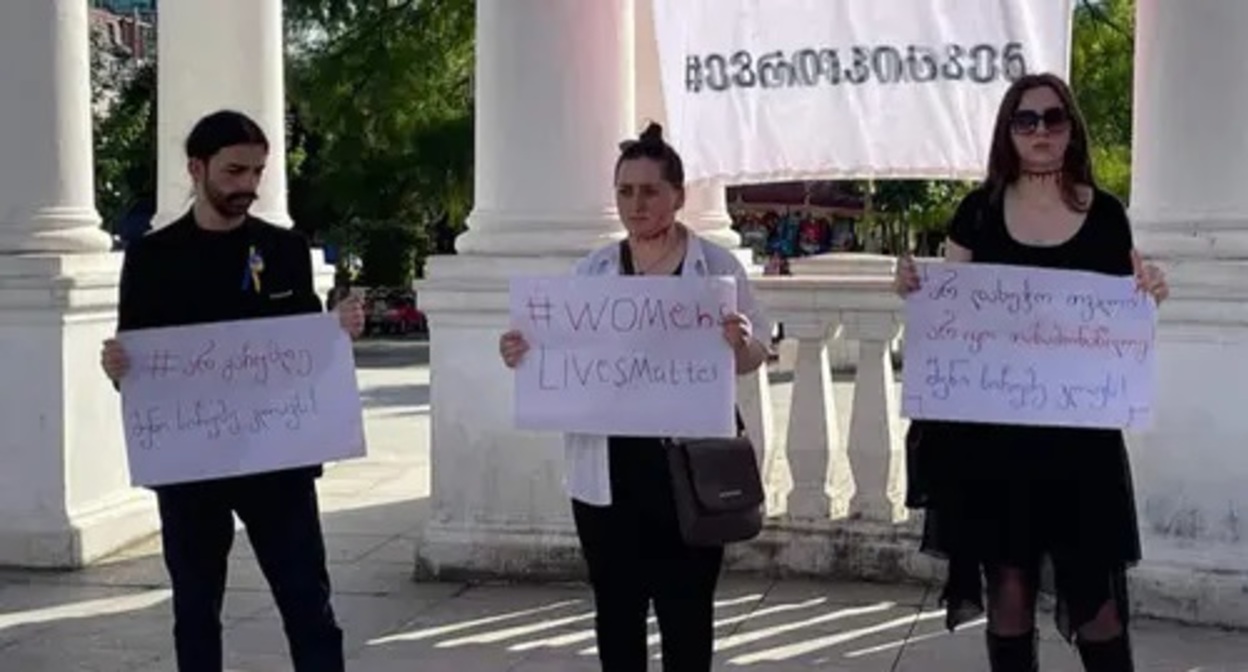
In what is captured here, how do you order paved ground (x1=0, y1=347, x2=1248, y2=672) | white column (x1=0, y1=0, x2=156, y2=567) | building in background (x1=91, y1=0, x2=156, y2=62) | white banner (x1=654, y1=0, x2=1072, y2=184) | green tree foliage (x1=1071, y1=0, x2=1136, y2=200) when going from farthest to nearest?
building in background (x1=91, y1=0, x2=156, y2=62)
green tree foliage (x1=1071, y1=0, x2=1136, y2=200)
white column (x1=0, y1=0, x2=156, y2=567)
white banner (x1=654, y1=0, x2=1072, y2=184)
paved ground (x1=0, y1=347, x2=1248, y2=672)

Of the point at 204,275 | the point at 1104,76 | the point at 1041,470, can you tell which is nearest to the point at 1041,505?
the point at 1041,470

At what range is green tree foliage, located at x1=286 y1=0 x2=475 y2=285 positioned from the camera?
102ft


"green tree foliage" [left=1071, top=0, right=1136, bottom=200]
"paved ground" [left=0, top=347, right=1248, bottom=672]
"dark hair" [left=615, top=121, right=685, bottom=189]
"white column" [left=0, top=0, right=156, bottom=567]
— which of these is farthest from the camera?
"green tree foliage" [left=1071, top=0, right=1136, bottom=200]

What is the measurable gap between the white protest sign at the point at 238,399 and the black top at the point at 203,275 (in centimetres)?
4

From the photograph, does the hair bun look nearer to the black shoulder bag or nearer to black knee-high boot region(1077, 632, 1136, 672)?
the black shoulder bag

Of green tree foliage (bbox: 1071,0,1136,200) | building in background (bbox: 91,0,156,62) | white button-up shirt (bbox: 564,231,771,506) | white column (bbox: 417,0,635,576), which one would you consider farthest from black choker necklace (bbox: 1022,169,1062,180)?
building in background (bbox: 91,0,156,62)

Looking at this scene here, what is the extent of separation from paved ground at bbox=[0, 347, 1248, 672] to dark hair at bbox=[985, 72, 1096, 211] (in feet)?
8.30

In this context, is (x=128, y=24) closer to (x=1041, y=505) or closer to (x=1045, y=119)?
(x=1045, y=119)

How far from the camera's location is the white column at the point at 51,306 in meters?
8.78

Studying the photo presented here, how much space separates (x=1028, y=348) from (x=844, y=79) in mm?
3091

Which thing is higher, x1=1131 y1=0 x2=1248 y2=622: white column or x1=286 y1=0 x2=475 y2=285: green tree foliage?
x1=286 y1=0 x2=475 y2=285: green tree foliage

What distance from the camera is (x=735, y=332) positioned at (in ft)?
16.3

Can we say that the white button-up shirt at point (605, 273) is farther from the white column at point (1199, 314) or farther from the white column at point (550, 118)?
the white column at point (550, 118)

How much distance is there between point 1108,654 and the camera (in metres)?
4.91
